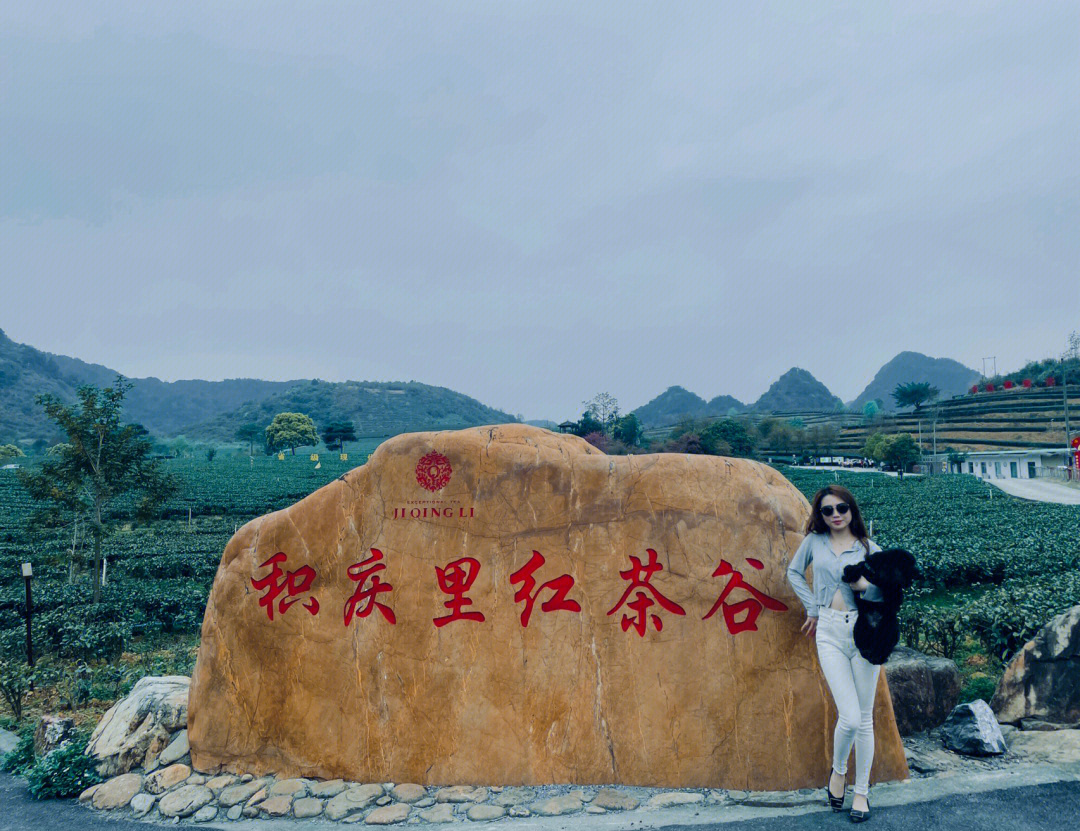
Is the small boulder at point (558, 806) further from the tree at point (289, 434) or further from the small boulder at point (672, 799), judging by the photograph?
the tree at point (289, 434)

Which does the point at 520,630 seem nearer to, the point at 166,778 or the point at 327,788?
the point at 327,788

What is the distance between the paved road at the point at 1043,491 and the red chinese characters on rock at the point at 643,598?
24634 millimetres

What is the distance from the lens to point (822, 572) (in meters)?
3.43

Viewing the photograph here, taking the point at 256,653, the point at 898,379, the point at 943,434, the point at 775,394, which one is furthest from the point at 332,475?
the point at 898,379

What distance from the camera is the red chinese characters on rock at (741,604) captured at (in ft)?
12.7

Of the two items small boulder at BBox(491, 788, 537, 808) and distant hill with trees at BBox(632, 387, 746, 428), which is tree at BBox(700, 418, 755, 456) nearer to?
small boulder at BBox(491, 788, 537, 808)

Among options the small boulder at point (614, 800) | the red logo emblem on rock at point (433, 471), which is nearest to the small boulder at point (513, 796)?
the small boulder at point (614, 800)

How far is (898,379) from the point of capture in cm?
19012

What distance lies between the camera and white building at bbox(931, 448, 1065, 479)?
3697 centimetres

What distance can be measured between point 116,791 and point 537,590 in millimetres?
2877

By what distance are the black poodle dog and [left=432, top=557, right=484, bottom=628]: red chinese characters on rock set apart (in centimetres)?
217

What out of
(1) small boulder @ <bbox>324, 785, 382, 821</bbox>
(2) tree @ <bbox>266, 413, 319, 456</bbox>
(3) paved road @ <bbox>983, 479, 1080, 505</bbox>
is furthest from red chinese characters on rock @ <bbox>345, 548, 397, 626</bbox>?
(2) tree @ <bbox>266, 413, 319, 456</bbox>

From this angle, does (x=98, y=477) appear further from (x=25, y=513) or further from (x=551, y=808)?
(x=25, y=513)

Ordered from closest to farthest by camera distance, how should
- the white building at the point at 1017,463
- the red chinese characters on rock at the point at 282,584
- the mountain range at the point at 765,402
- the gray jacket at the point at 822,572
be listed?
the gray jacket at the point at 822,572 < the red chinese characters on rock at the point at 282,584 < the white building at the point at 1017,463 < the mountain range at the point at 765,402
